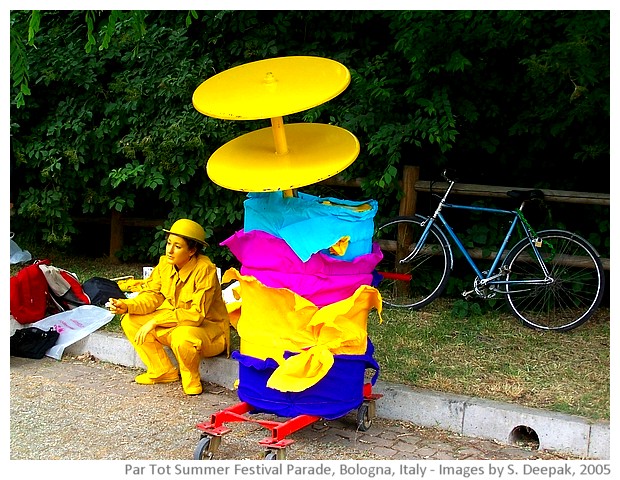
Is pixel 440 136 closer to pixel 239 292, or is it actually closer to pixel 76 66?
pixel 239 292

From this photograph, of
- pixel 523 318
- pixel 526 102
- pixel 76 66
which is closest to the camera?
pixel 523 318

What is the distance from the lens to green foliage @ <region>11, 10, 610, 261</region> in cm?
710

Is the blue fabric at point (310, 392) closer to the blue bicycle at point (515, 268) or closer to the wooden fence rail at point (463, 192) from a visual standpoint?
the blue bicycle at point (515, 268)

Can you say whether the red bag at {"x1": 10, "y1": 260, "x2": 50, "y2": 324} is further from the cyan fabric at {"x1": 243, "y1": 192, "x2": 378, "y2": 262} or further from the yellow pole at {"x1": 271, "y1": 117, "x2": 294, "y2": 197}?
the yellow pole at {"x1": 271, "y1": 117, "x2": 294, "y2": 197}

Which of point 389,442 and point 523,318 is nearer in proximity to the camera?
point 389,442

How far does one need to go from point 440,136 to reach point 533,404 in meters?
2.66

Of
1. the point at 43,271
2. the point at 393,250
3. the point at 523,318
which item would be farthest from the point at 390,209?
the point at 43,271

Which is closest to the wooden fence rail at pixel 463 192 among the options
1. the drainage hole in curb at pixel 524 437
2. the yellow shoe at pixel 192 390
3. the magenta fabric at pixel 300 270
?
the drainage hole in curb at pixel 524 437

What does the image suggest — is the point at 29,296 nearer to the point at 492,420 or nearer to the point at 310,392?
the point at 310,392

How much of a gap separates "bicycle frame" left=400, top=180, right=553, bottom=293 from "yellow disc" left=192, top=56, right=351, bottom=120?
2.88 meters

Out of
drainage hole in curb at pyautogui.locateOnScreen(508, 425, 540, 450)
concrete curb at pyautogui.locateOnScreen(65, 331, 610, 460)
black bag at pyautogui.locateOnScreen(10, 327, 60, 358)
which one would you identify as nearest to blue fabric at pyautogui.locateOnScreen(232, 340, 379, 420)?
concrete curb at pyautogui.locateOnScreen(65, 331, 610, 460)

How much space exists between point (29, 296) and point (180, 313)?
1771 millimetres

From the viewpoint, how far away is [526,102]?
25.7ft

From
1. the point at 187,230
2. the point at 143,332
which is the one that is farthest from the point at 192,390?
the point at 187,230
